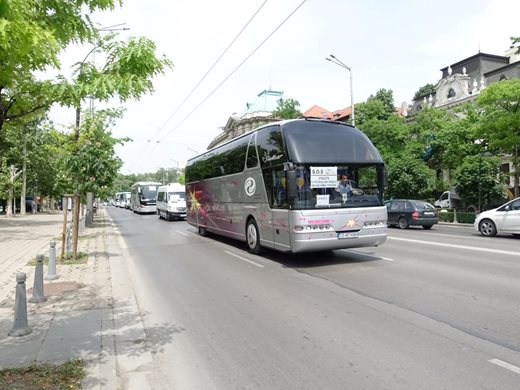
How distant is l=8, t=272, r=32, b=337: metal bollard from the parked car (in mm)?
19299

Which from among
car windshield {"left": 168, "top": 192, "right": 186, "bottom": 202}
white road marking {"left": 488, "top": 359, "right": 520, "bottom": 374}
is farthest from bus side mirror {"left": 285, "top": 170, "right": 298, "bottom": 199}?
car windshield {"left": 168, "top": 192, "right": 186, "bottom": 202}

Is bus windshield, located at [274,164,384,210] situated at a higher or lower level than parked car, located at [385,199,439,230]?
higher

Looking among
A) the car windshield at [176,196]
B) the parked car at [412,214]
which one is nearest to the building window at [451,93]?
the parked car at [412,214]

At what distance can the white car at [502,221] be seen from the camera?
15.7 metres

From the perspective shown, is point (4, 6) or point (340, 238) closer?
point (4, 6)

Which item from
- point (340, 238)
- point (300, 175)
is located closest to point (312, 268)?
point (340, 238)

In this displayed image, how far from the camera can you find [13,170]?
39.1 meters

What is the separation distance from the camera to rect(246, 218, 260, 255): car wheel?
12.0 m

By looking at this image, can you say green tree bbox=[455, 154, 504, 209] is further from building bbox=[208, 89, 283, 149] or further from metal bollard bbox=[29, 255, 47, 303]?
building bbox=[208, 89, 283, 149]

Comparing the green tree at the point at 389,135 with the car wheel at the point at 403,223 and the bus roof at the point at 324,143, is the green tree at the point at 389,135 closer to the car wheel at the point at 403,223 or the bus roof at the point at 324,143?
the car wheel at the point at 403,223

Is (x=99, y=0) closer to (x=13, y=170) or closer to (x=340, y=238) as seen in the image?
(x=340, y=238)

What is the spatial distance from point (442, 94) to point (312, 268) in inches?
1985

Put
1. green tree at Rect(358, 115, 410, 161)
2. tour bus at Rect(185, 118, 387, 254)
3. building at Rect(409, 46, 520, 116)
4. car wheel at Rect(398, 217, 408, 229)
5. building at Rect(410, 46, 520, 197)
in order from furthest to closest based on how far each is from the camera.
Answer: building at Rect(409, 46, 520, 116)
building at Rect(410, 46, 520, 197)
green tree at Rect(358, 115, 410, 161)
car wheel at Rect(398, 217, 408, 229)
tour bus at Rect(185, 118, 387, 254)

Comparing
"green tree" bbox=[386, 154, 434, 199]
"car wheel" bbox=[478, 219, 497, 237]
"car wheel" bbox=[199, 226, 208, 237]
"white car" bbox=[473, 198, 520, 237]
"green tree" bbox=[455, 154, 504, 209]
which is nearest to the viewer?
"white car" bbox=[473, 198, 520, 237]
